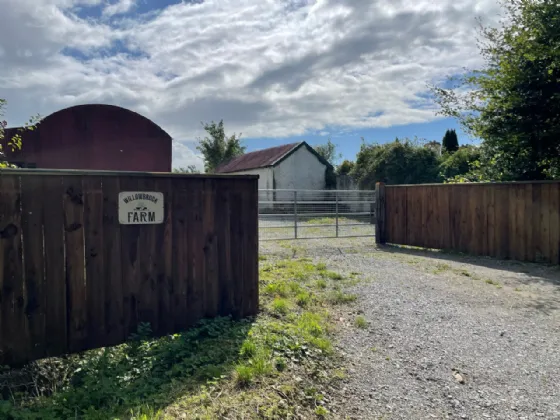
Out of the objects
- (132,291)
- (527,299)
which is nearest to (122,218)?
(132,291)

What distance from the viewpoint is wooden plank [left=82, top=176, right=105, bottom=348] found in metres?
3.15

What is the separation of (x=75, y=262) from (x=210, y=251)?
1214 millimetres

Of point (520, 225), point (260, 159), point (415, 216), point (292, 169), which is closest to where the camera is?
point (520, 225)

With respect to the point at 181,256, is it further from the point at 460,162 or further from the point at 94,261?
the point at 460,162

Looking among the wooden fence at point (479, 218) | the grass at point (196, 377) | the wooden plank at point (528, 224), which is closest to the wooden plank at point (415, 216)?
the wooden fence at point (479, 218)

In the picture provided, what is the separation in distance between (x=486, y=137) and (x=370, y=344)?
7545 millimetres

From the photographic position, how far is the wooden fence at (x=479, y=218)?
281 inches

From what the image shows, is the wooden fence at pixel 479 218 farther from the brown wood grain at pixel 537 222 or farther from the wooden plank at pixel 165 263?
the wooden plank at pixel 165 263

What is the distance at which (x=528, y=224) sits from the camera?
734 cm

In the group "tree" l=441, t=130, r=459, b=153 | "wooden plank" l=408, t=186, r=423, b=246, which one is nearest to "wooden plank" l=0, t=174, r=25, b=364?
"wooden plank" l=408, t=186, r=423, b=246

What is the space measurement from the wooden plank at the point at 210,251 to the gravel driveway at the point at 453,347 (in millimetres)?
1350

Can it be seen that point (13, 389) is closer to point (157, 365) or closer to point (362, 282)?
point (157, 365)

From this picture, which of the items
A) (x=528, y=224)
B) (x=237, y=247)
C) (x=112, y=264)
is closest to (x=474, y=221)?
(x=528, y=224)

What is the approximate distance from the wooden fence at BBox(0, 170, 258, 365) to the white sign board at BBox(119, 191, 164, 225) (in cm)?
5
